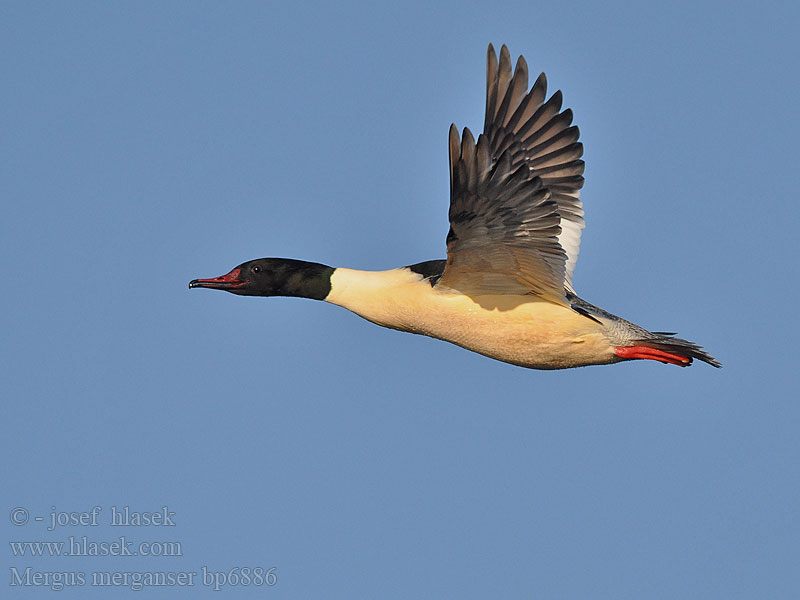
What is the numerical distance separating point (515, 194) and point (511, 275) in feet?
3.34

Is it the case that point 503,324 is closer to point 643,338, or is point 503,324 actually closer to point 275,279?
point 643,338

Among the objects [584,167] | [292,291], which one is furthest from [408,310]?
[584,167]

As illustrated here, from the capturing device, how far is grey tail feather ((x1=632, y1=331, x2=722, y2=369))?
838 cm

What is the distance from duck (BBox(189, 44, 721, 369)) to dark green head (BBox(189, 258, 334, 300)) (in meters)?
0.01

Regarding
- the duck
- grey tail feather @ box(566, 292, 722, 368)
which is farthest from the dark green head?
grey tail feather @ box(566, 292, 722, 368)

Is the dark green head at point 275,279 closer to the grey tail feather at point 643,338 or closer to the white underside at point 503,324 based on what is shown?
the white underside at point 503,324

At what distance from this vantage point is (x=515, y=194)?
729 centimetres

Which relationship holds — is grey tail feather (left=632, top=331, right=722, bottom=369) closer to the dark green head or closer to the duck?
the duck

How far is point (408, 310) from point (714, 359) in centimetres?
243

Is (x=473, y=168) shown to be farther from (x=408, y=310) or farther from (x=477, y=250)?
(x=408, y=310)

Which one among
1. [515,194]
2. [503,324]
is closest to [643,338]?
[503,324]

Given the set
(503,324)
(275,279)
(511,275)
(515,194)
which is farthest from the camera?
(275,279)

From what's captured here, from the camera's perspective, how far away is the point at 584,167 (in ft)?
30.0

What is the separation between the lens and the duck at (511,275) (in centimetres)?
753
